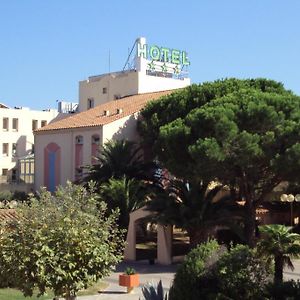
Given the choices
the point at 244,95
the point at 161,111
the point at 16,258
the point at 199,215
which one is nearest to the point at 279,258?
the point at 16,258

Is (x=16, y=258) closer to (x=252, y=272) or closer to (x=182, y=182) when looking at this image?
(x=252, y=272)

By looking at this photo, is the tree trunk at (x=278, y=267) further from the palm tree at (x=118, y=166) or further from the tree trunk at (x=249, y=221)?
the palm tree at (x=118, y=166)

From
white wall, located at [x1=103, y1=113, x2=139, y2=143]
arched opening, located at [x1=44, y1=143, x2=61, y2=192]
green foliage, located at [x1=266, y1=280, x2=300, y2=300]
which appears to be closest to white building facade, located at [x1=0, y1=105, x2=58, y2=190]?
arched opening, located at [x1=44, y1=143, x2=61, y2=192]

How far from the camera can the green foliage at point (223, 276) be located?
15.2 metres

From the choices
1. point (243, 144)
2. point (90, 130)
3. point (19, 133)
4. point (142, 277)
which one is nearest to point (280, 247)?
point (142, 277)

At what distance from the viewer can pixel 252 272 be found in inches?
606

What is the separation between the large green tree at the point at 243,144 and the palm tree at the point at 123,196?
381 centimetres

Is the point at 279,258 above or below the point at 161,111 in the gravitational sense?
below

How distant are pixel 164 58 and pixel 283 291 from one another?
5900cm

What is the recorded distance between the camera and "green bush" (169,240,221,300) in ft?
51.4

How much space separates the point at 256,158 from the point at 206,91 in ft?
32.9

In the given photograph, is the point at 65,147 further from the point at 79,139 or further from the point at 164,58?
the point at 164,58

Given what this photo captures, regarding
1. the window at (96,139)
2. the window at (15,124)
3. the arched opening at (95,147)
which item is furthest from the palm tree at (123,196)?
the window at (15,124)

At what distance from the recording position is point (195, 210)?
31.7 m
